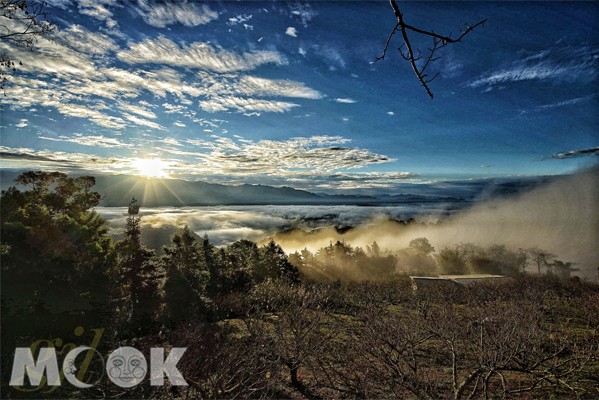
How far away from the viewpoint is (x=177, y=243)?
2750 cm

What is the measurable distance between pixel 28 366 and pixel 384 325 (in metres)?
13.4

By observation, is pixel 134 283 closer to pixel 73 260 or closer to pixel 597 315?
pixel 73 260

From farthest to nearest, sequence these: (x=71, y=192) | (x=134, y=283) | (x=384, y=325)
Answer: (x=134, y=283)
(x=71, y=192)
(x=384, y=325)

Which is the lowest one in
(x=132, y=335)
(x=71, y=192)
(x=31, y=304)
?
(x=132, y=335)

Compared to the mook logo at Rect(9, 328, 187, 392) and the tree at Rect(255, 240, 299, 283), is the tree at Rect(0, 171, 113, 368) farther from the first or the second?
the tree at Rect(255, 240, 299, 283)

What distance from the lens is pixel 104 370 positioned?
10.9 m

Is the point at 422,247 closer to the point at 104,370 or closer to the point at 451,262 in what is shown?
the point at 451,262

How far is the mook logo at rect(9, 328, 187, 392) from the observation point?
1034 cm

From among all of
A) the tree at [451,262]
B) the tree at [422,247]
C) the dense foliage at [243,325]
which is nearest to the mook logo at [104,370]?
the dense foliage at [243,325]

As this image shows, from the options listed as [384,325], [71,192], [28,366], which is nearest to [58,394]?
[28,366]

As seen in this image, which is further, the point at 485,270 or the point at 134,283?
the point at 485,270

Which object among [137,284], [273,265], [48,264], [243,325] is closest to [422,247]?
[273,265]

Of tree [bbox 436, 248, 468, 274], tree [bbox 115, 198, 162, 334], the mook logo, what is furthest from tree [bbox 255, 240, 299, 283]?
tree [bbox 436, 248, 468, 274]

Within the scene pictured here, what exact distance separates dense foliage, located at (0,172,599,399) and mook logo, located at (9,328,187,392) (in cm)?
30
